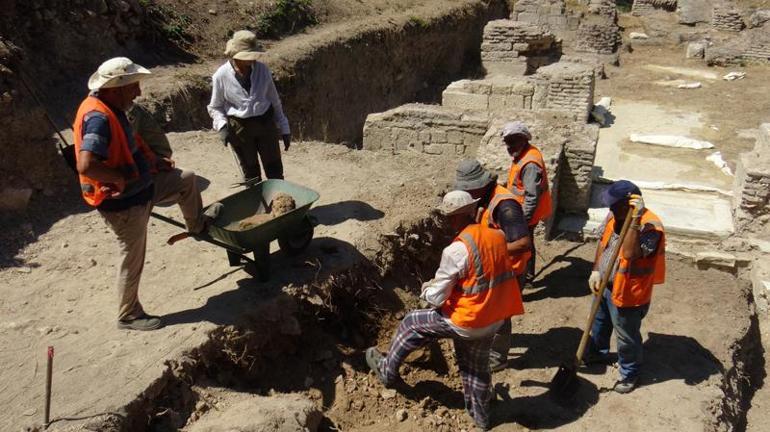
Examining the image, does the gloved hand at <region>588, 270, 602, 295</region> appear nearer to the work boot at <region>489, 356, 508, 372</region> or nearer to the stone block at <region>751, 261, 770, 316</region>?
the work boot at <region>489, 356, 508, 372</region>

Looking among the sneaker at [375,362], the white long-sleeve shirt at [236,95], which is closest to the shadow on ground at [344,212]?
the white long-sleeve shirt at [236,95]

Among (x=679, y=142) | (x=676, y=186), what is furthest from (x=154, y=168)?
(x=679, y=142)

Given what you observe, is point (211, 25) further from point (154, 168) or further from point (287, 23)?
point (154, 168)

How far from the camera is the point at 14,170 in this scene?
648cm

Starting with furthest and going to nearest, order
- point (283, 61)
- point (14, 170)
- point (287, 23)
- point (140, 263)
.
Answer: point (287, 23) → point (283, 61) → point (14, 170) → point (140, 263)

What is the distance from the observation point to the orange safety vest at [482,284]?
383 cm

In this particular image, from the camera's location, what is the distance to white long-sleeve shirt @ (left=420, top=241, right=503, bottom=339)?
3.81m

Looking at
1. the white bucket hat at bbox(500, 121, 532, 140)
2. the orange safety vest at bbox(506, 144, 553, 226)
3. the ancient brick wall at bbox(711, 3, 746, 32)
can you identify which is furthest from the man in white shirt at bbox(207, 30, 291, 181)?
Answer: the ancient brick wall at bbox(711, 3, 746, 32)

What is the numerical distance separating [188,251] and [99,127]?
2.02m

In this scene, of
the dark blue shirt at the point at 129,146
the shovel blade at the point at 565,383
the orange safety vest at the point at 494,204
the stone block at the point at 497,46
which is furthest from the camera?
the stone block at the point at 497,46

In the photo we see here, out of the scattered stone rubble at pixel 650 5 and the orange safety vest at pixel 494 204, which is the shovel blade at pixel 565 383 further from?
the scattered stone rubble at pixel 650 5

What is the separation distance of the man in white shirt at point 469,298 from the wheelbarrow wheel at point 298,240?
1.40 metres

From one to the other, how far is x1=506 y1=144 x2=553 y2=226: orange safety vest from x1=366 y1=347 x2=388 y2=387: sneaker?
196 cm

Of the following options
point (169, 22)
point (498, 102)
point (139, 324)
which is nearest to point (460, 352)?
point (139, 324)
